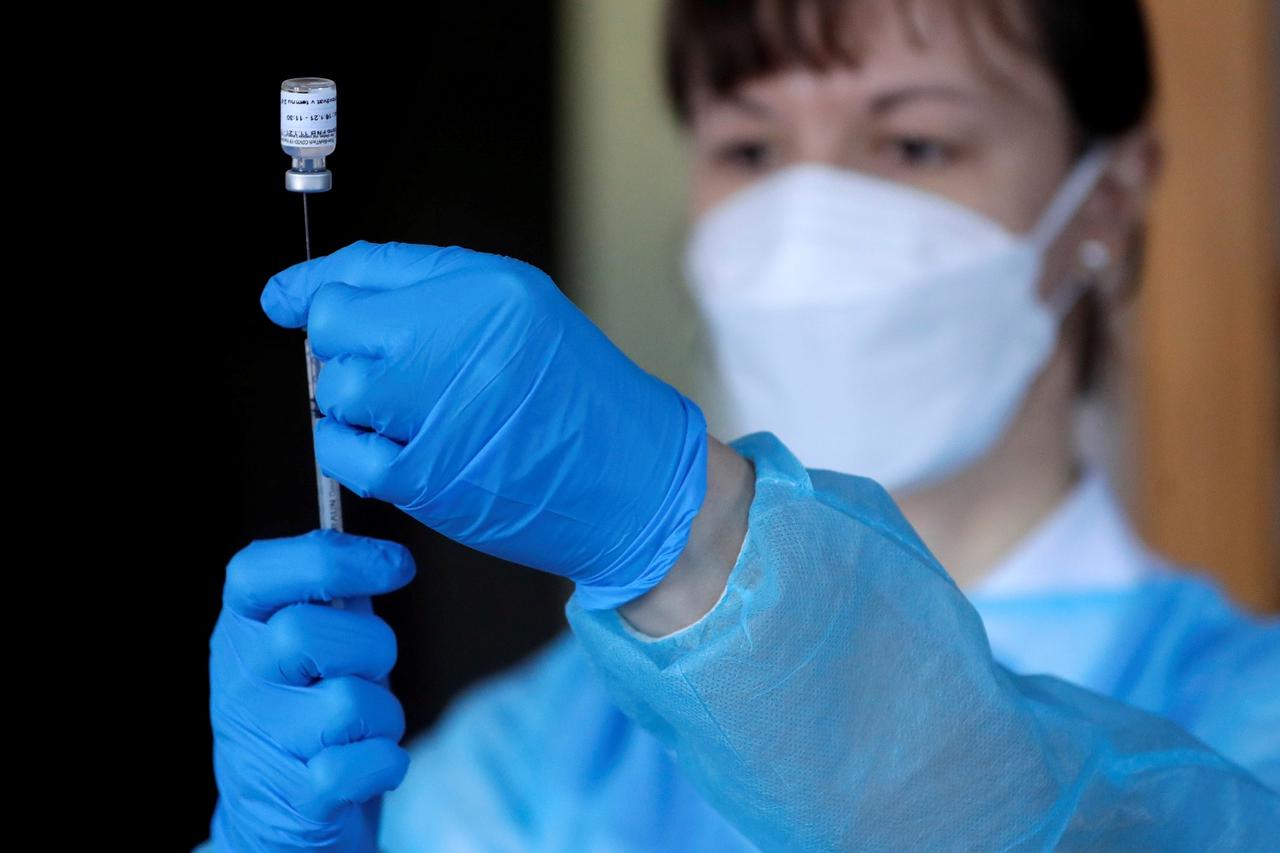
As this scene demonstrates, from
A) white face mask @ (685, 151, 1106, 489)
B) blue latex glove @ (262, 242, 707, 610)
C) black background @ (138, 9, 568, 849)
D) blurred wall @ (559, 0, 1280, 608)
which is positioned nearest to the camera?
blue latex glove @ (262, 242, 707, 610)

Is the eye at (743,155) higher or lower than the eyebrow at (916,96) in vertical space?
lower

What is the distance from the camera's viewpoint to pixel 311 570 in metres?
0.77

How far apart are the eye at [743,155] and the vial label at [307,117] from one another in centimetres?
76

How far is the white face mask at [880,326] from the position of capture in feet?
4.18

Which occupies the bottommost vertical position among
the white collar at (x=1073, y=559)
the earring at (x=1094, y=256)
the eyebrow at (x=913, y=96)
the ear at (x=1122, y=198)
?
the white collar at (x=1073, y=559)

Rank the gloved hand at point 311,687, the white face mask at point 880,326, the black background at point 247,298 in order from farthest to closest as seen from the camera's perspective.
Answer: the black background at point 247,298 → the white face mask at point 880,326 → the gloved hand at point 311,687

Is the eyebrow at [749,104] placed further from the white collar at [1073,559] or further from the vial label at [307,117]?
the vial label at [307,117]

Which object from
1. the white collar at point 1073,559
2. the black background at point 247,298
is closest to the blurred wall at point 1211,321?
the black background at point 247,298

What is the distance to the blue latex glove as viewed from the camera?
0.65 meters

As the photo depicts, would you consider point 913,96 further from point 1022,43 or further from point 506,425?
point 506,425

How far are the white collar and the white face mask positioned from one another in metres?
0.11

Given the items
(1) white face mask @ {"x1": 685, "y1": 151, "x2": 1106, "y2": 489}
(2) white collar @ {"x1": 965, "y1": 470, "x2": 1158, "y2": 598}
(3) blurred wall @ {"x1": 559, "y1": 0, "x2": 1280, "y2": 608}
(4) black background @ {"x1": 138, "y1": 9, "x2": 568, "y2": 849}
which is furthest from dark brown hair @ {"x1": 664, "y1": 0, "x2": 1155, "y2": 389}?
(4) black background @ {"x1": 138, "y1": 9, "x2": 568, "y2": 849}

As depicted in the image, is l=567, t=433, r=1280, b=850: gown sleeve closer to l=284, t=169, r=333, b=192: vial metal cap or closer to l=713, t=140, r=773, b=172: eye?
l=284, t=169, r=333, b=192: vial metal cap

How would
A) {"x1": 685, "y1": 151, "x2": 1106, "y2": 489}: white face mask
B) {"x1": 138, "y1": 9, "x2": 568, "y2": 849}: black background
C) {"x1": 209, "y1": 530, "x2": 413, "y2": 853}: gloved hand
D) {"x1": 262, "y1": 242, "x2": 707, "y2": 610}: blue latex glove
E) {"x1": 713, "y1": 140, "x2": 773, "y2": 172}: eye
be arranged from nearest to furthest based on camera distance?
{"x1": 262, "y1": 242, "x2": 707, "y2": 610}: blue latex glove
{"x1": 209, "y1": 530, "x2": 413, "y2": 853}: gloved hand
{"x1": 685, "y1": 151, "x2": 1106, "y2": 489}: white face mask
{"x1": 713, "y1": 140, "x2": 773, "y2": 172}: eye
{"x1": 138, "y1": 9, "x2": 568, "y2": 849}: black background
